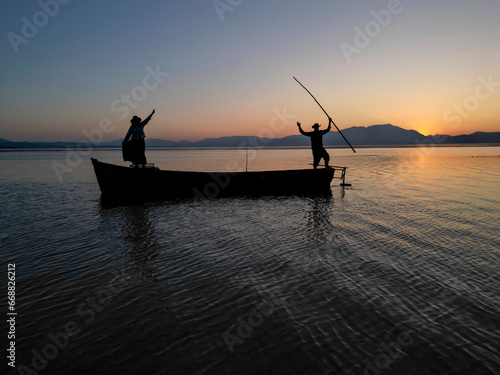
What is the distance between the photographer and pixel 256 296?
4969 millimetres

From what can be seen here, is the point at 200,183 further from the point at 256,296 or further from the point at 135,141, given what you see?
the point at 256,296

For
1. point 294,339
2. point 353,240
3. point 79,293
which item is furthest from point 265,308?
point 353,240

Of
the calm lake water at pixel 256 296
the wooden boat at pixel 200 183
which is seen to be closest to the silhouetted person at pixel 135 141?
the wooden boat at pixel 200 183

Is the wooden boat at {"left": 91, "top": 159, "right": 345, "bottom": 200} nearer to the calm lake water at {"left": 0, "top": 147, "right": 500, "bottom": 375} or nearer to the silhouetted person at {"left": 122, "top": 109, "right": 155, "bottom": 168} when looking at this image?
the silhouetted person at {"left": 122, "top": 109, "right": 155, "bottom": 168}

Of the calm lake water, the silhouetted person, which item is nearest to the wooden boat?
the silhouetted person

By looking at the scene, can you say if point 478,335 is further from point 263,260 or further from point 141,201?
point 141,201

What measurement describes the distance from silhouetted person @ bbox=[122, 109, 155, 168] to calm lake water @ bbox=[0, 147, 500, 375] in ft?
15.8

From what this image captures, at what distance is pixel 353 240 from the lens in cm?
798

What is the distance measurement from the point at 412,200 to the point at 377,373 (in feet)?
41.1

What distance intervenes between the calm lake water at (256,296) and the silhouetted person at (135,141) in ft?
15.8

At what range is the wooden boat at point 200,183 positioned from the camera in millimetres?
14664

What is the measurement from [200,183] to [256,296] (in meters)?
11.6

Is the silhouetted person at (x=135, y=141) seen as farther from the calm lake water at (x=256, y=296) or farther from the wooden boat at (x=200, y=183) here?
the calm lake water at (x=256, y=296)

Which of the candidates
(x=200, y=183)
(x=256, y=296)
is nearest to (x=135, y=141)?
(x=200, y=183)
